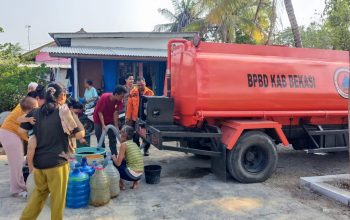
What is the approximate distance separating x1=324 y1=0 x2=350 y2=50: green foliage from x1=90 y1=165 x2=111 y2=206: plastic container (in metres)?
13.1

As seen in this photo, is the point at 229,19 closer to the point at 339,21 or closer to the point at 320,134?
the point at 339,21

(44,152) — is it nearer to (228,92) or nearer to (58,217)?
(58,217)

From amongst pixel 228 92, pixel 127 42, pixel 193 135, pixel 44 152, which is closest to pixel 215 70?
pixel 228 92

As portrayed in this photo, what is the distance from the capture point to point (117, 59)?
1343 centimetres

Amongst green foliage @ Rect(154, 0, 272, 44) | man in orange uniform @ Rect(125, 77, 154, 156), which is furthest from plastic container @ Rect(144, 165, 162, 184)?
green foliage @ Rect(154, 0, 272, 44)

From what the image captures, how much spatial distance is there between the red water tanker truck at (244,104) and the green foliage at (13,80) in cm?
801

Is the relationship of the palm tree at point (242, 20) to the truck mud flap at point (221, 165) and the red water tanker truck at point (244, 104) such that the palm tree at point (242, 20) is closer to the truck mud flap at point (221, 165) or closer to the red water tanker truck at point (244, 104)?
the red water tanker truck at point (244, 104)

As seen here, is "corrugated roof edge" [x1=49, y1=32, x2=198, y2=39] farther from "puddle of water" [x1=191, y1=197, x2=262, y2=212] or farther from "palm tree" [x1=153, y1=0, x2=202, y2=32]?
"palm tree" [x1=153, y1=0, x2=202, y2=32]

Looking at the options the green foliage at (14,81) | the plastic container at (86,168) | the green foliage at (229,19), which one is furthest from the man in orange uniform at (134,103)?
the green foliage at (229,19)

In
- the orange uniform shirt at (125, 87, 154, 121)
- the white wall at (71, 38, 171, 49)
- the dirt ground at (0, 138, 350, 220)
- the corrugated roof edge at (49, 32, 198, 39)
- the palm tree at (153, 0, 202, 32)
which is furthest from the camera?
the palm tree at (153, 0, 202, 32)

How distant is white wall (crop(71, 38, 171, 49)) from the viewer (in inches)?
569

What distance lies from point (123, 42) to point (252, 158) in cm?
1015

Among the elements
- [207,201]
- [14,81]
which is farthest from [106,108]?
[14,81]

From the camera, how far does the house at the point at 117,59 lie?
13703 millimetres
